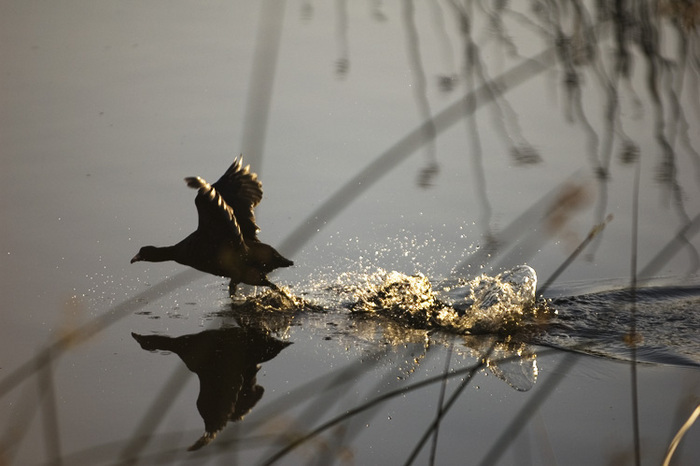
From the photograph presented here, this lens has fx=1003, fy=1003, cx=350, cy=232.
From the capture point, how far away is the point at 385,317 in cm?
462

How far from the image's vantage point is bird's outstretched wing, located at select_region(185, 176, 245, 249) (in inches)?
181

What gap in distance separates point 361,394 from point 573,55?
71.2 inches

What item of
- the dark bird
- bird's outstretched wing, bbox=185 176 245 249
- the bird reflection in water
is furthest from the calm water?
bird's outstretched wing, bbox=185 176 245 249

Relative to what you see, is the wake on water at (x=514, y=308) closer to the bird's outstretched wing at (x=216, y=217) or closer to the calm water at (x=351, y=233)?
the calm water at (x=351, y=233)

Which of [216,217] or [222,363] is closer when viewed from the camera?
[222,363]

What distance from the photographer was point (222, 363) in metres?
3.80

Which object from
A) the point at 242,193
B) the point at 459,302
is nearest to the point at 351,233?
the point at 242,193

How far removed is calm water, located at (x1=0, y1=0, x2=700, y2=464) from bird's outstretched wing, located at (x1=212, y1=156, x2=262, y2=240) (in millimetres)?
88

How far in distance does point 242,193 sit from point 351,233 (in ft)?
2.03

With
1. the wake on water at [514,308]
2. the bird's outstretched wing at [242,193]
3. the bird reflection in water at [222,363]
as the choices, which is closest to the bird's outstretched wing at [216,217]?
the bird's outstretched wing at [242,193]

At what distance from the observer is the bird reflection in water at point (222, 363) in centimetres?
329

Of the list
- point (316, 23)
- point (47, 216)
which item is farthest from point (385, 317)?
point (316, 23)

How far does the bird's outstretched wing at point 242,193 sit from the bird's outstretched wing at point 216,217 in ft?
0.62

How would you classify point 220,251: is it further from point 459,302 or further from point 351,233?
point 459,302
